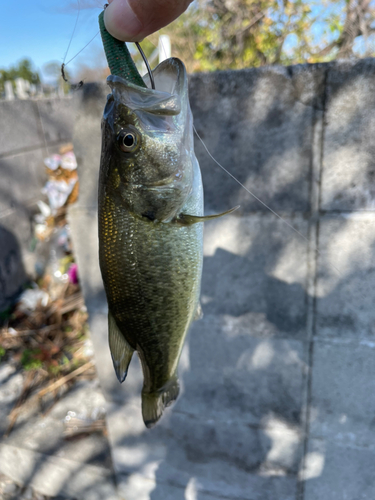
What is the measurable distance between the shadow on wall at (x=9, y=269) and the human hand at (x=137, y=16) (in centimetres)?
390

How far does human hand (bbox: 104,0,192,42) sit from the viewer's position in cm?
96

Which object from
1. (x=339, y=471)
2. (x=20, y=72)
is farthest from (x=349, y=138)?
(x=20, y=72)

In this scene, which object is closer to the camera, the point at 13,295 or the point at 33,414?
the point at 33,414

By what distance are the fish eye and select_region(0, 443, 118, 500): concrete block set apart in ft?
9.31

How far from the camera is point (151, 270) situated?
3.78 feet

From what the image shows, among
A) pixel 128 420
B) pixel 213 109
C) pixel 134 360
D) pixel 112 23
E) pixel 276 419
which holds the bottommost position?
pixel 128 420

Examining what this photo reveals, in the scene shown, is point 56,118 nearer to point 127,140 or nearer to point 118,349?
point 127,140

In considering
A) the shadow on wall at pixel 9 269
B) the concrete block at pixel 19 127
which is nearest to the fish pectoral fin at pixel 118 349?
the shadow on wall at pixel 9 269

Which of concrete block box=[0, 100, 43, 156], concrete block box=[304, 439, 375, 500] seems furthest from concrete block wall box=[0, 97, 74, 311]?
concrete block box=[304, 439, 375, 500]

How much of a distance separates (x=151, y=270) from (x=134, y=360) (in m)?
1.47

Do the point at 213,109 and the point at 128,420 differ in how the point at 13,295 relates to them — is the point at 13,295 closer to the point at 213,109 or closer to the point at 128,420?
the point at 128,420

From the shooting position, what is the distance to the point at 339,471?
226 centimetres

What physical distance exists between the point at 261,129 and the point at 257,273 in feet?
2.73

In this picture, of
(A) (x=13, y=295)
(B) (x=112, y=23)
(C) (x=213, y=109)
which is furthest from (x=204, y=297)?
(A) (x=13, y=295)
